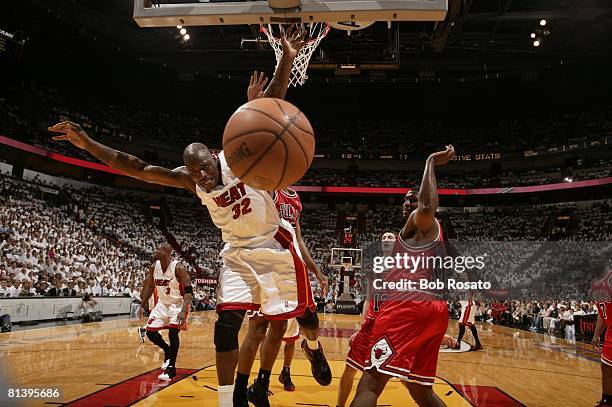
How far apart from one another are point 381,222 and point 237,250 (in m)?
27.9

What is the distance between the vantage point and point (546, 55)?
24.4m

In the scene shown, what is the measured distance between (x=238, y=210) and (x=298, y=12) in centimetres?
205

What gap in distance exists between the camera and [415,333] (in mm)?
2969

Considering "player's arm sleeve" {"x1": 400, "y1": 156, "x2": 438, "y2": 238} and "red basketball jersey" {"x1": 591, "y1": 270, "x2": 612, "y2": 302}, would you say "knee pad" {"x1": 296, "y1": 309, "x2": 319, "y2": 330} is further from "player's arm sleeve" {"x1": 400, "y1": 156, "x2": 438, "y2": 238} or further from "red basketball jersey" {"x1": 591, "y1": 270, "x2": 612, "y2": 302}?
"red basketball jersey" {"x1": 591, "y1": 270, "x2": 612, "y2": 302}

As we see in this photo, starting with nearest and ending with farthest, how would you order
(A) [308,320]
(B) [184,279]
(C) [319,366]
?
(A) [308,320], (C) [319,366], (B) [184,279]

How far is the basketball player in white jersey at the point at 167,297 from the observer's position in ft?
19.8

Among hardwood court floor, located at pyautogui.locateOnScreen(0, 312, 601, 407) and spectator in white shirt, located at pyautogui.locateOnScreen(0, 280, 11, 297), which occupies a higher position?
spectator in white shirt, located at pyautogui.locateOnScreen(0, 280, 11, 297)

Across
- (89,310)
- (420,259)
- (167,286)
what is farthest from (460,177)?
(420,259)

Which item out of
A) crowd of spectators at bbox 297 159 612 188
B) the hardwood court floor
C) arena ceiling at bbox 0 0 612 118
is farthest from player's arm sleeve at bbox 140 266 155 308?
crowd of spectators at bbox 297 159 612 188

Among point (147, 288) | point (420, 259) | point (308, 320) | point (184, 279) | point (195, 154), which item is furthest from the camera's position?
point (147, 288)

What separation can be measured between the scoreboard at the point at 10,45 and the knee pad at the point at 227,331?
19741 millimetres

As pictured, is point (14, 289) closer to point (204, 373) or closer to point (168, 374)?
point (204, 373)

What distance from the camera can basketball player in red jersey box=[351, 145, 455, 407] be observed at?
2848 mm

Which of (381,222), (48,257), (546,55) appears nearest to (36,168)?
(48,257)
